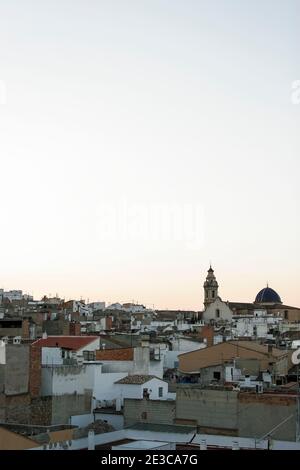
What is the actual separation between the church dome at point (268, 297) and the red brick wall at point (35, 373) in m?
53.9

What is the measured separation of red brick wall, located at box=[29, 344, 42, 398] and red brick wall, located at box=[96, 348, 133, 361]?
4946mm

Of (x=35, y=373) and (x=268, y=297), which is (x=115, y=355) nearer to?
(x=35, y=373)

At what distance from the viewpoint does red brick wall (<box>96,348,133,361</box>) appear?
2400 cm

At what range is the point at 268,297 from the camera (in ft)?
237

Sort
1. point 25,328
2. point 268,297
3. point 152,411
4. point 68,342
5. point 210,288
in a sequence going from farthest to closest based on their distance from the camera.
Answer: point 268,297 < point 210,288 < point 25,328 < point 68,342 < point 152,411

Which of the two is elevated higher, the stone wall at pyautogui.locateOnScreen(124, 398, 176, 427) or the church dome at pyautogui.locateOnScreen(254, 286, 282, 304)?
the church dome at pyautogui.locateOnScreen(254, 286, 282, 304)

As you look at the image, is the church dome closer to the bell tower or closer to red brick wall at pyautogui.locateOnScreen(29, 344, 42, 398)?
the bell tower

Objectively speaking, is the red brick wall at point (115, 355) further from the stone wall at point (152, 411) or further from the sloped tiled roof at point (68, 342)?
the stone wall at point (152, 411)

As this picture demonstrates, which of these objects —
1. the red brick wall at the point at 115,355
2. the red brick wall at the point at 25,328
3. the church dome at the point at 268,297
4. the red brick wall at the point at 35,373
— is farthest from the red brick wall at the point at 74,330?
the church dome at the point at 268,297

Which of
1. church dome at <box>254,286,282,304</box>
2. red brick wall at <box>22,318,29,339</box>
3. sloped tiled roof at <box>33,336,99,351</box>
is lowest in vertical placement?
sloped tiled roof at <box>33,336,99,351</box>

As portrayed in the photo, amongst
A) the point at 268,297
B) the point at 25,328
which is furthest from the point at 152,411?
the point at 268,297

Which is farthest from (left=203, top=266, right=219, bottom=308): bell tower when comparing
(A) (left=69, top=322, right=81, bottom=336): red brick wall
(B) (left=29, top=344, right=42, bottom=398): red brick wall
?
(B) (left=29, top=344, right=42, bottom=398): red brick wall

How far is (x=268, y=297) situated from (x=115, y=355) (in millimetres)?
49416

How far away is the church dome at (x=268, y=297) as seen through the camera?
71.8 meters
